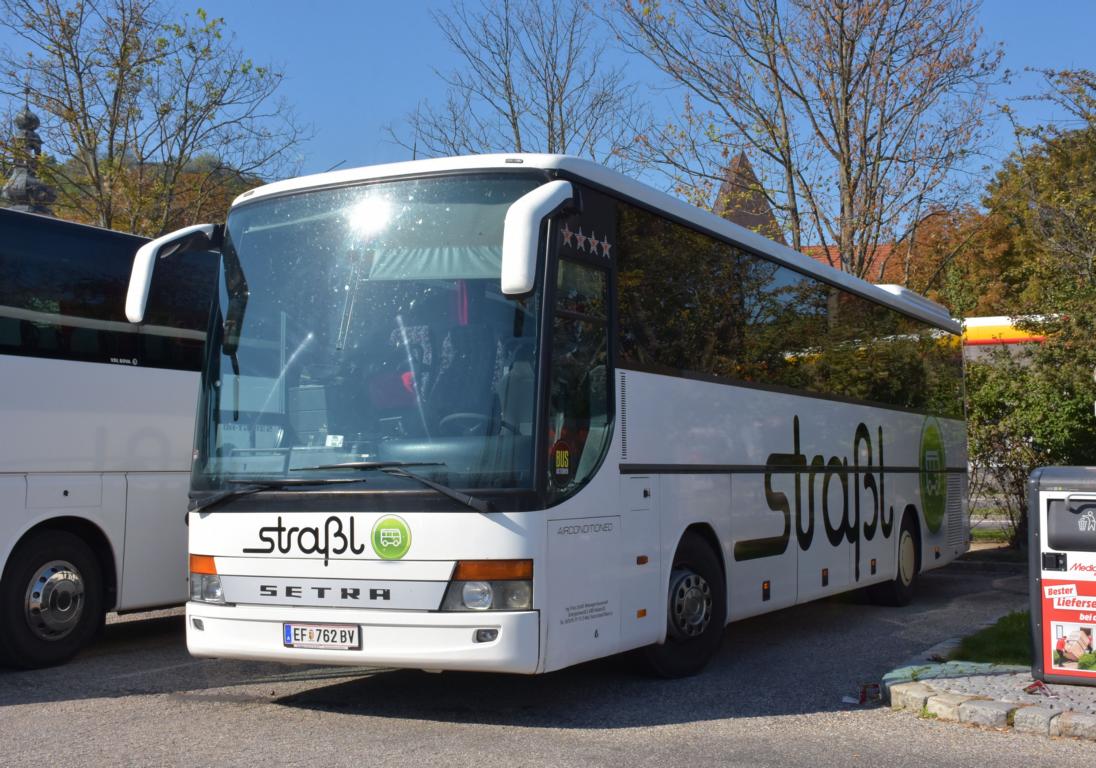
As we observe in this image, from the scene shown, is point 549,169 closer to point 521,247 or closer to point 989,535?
point 521,247

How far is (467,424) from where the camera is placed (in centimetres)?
705

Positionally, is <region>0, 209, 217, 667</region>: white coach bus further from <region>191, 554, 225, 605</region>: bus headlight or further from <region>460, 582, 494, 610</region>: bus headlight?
<region>460, 582, 494, 610</region>: bus headlight

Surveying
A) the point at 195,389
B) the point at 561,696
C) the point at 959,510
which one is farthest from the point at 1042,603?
the point at 959,510

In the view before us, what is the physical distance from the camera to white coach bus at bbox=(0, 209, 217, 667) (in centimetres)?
938

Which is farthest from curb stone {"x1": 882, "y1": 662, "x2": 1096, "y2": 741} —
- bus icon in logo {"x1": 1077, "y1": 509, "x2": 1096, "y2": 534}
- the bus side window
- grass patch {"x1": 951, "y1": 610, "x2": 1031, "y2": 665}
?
the bus side window

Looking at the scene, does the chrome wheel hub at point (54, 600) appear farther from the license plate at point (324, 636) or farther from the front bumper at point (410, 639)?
the license plate at point (324, 636)

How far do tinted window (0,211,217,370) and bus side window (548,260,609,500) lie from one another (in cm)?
447

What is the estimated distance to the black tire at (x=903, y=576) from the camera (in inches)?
551

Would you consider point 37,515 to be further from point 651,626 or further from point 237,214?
point 651,626

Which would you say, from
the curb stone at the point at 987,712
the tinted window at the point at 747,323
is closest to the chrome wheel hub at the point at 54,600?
the tinted window at the point at 747,323

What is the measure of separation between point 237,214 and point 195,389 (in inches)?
121

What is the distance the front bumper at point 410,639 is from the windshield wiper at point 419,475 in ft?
2.01

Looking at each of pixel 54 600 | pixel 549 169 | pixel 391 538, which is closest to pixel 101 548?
pixel 54 600

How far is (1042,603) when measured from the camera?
308 inches
